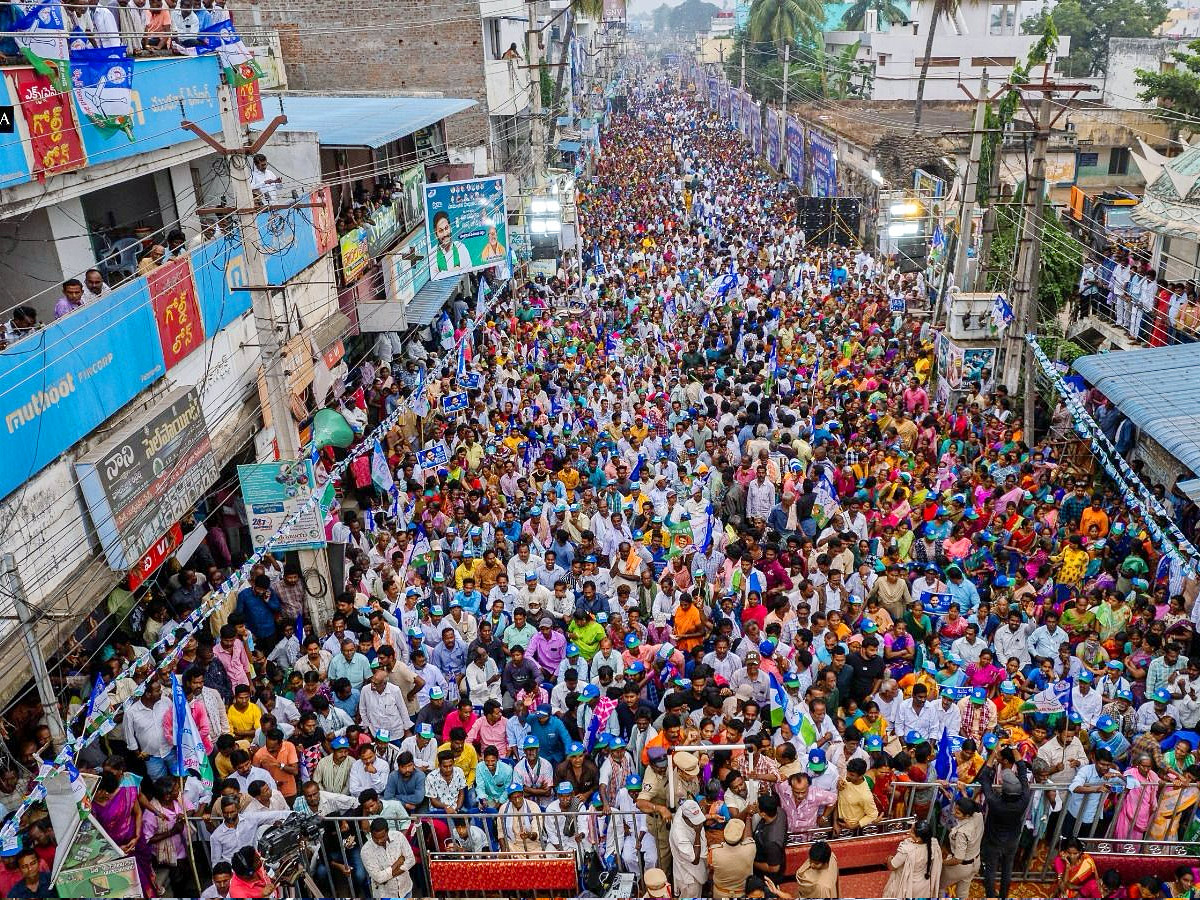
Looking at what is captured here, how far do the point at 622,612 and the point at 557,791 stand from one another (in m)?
2.71

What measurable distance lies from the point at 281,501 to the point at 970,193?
38.1 feet

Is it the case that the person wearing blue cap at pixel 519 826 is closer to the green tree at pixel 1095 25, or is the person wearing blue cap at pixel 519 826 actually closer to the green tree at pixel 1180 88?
the green tree at pixel 1180 88

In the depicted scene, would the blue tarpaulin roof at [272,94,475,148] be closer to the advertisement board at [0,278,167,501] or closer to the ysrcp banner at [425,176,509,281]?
the ysrcp banner at [425,176,509,281]

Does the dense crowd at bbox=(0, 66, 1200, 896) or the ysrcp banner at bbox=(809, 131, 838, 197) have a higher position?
the dense crowd at bbox=(0, 66, 1200, 896)

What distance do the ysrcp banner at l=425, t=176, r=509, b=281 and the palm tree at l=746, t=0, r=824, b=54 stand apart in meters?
33.2

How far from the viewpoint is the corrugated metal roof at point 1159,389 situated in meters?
10.9

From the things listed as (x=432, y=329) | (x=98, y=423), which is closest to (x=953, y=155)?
(x=432, y=329)

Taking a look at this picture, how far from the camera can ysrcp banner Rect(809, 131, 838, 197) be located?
111ft

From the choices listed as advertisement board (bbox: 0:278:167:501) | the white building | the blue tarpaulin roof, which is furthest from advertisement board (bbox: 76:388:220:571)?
the white building

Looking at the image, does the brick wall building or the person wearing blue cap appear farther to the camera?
the brick wall building

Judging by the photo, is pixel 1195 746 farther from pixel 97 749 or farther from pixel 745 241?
pixel 745 241

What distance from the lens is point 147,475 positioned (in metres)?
9.19

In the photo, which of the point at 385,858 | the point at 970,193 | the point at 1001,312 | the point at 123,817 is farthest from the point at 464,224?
the point at 385,858

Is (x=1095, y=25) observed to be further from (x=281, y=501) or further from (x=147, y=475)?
(x=147, y=475)
